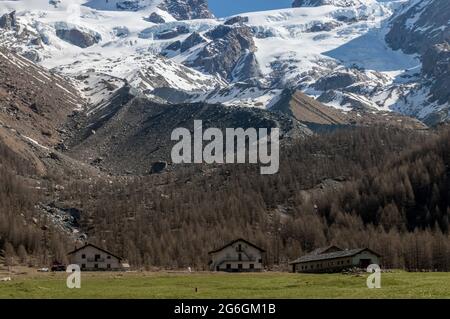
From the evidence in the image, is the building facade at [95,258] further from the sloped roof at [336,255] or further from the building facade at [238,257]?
the sloped roof at [336,255]

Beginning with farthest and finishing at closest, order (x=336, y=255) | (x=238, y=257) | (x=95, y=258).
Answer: (x=95, y=258)
(x=238, y=257)
(x=336, y=255)

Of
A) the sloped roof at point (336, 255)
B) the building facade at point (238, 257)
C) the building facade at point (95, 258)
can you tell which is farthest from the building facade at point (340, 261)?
the building facade at point (95, 258)

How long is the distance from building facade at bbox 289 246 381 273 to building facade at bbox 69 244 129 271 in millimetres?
43454

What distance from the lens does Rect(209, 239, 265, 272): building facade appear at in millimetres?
167250

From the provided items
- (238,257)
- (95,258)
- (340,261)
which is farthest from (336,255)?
(95,258)

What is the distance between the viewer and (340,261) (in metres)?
146

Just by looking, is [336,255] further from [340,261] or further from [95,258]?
[95,258]

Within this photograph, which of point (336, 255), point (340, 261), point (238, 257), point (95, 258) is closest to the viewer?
point (340, 261)

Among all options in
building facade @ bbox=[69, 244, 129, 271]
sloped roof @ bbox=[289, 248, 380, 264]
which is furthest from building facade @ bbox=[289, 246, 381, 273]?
building facade @ bbox=[69, 244, 129, 271]

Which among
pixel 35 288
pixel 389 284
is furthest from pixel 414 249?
pixel 35 288

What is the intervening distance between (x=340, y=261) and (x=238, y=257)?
30.5 m
